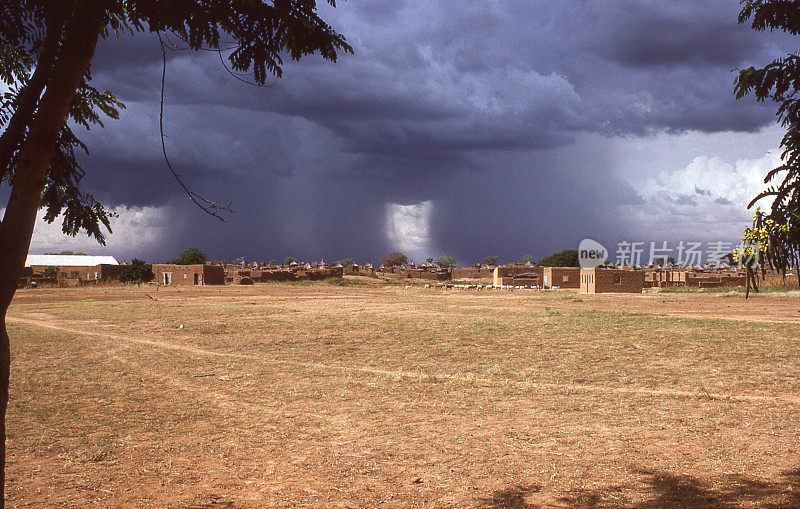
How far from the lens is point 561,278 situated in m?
49.9

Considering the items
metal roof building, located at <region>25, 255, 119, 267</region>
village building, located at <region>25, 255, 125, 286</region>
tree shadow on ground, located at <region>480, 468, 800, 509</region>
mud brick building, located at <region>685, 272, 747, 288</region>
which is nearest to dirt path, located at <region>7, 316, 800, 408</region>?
tree shadow on ground, located at <region>480, 468, 800, 509</region>

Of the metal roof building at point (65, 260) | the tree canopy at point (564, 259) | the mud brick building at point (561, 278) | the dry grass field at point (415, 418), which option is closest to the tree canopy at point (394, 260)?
the tree canopy at point (564, 259)

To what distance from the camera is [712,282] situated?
4775 cm

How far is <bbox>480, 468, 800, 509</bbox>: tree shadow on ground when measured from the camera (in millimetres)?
5309

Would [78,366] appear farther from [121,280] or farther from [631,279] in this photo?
[121,280]

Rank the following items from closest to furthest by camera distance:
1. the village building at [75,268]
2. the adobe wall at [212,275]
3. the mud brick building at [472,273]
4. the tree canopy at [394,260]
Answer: the adobe wall at [212,275] → the village building at [75,268] → the mud brick building at [472,273] → the tree canopy at [394,260]

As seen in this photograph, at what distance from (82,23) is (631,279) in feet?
141

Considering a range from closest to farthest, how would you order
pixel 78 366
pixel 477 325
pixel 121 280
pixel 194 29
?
pixel 194 29 < pixel 78 366 < pixel 477 325 < pixel 121 280

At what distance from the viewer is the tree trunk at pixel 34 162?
133 inches

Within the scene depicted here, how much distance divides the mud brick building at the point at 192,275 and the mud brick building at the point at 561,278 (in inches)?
1165

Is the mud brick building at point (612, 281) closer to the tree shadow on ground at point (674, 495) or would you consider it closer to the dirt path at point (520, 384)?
the dirt path at point (520, 384)

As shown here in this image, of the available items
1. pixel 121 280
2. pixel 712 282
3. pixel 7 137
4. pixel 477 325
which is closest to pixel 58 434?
pixel 7 137

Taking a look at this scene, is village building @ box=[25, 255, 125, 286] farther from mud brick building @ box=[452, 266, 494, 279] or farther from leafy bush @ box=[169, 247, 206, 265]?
mud brick building @ box=[452, 266, 494, 279]

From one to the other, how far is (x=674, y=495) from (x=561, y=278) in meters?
45.7
